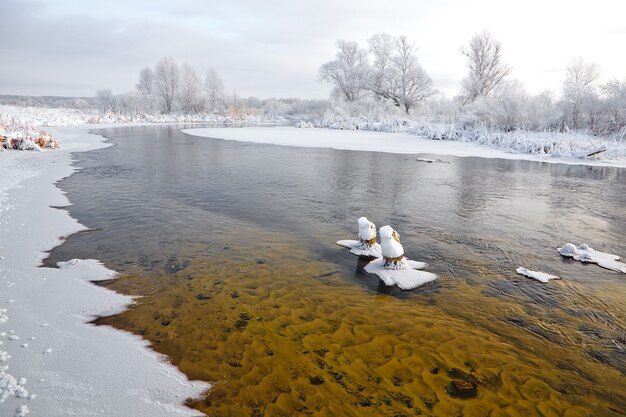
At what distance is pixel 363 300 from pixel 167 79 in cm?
6872

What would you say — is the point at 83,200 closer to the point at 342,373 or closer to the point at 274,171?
the point at 274,171

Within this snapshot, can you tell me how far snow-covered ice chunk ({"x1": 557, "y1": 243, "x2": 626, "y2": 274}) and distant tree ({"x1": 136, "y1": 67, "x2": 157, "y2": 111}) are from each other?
71316 mm

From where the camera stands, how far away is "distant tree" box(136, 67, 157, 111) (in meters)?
65.8

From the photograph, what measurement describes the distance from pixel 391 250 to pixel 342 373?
2.12 meters

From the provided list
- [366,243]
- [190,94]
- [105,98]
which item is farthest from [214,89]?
[366,243]

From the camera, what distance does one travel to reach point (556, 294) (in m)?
4.30

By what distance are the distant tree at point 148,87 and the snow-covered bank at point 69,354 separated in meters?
68.6

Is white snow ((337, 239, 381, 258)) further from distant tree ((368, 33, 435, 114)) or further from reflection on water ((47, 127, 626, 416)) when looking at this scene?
distant tree ((368, 33, 435, 114))

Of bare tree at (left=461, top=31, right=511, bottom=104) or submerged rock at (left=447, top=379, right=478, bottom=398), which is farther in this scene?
bare tree at (left=461, top=31, right=511, bottom=104)

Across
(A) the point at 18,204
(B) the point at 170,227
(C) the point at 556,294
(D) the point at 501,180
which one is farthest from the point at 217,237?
(D) the point at 501,180

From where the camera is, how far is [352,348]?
3.29 metres

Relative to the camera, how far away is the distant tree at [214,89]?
69.7m

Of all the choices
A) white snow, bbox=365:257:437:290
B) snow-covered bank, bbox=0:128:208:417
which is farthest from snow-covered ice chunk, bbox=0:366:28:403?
white snow, bbox=365:257:437:290

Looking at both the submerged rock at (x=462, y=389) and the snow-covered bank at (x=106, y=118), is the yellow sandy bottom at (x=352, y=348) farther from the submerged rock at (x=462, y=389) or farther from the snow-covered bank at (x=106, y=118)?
the snow-covered bank at (x=106, y=118)
